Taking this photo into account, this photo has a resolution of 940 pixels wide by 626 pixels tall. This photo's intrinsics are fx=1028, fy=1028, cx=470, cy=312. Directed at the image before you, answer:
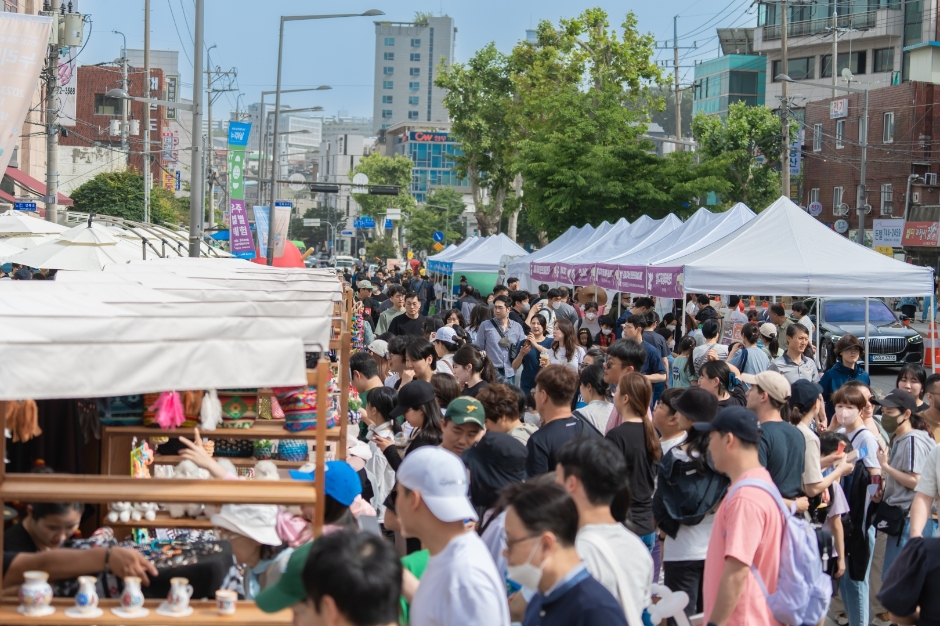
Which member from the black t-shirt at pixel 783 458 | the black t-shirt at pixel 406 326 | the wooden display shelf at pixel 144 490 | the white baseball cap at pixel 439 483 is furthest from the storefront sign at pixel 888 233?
the wooden display shelf at pixel 144 490

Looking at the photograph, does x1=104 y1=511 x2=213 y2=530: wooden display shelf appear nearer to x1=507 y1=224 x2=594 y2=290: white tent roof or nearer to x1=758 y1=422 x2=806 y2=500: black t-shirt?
x1=758 y1=422 x2=806 y2=500: black t-shirt

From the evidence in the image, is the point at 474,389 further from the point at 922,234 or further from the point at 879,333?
the point at 922,234

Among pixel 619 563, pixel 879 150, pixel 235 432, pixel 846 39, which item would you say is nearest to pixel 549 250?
pixel 235 432

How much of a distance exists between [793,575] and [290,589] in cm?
234

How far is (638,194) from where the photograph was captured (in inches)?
1241

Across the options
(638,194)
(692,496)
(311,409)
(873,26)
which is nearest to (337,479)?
(311,409)

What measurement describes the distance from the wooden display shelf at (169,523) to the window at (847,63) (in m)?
61.3

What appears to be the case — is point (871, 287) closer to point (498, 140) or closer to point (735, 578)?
point (735, 578)

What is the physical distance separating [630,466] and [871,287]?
793 cm

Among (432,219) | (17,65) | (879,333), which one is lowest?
(879,333)

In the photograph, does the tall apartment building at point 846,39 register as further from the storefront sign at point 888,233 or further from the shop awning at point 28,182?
the shop awning at point 28,182

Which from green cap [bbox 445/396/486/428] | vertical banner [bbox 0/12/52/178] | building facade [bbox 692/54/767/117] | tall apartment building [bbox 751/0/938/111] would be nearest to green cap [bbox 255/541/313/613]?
green cap [bbox 445/396/486/428]

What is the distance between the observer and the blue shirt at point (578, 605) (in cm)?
328

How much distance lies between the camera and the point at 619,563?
3881mm
